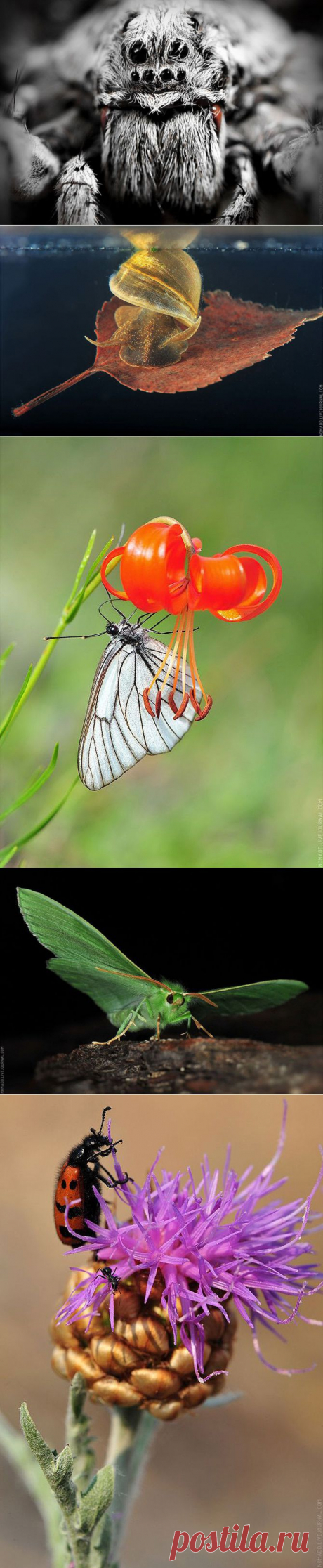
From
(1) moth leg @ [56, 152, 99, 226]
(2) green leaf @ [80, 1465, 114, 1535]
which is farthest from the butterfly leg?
(1) moth leg @ [56, 152, 99, 226]

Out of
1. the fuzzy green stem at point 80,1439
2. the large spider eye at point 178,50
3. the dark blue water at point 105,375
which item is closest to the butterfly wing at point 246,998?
the fuzzy green stem at point 80,1439

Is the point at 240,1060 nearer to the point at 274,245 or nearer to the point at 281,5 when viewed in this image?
the point at 274,245

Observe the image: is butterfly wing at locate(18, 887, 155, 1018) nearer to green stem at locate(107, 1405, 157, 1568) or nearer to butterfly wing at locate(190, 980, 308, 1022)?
butterfly wing at locate(190, 980, 308, 1022)

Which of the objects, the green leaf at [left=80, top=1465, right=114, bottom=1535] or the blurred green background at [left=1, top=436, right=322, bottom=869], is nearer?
the green leaf at [left=80, top=1465, right=114, bottom=1535]

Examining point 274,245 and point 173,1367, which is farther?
point 274,245

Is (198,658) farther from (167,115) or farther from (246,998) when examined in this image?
(167,115)

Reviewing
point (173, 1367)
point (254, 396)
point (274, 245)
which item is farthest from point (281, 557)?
point (173, 1367)

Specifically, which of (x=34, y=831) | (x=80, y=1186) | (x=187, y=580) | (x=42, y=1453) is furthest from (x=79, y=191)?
(x=42, y=1453)
